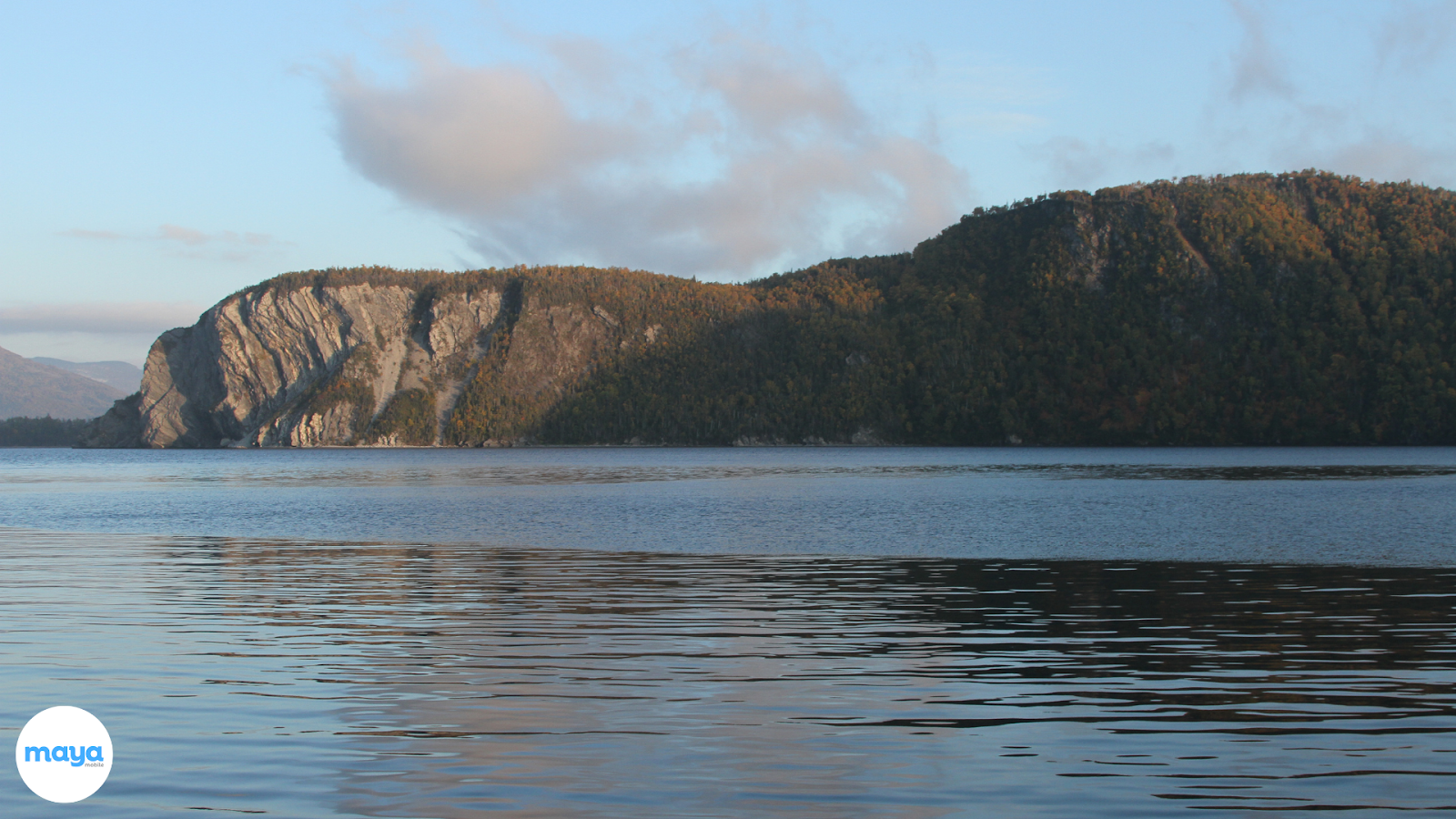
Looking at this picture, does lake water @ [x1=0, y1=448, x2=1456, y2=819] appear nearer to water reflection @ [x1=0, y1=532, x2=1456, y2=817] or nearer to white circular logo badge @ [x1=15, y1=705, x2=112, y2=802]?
water reflection @ [x1=0, y1=532, x2=1456, y2=817]

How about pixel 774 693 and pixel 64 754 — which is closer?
pixel 64 754

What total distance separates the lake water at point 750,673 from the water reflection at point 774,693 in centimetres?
6

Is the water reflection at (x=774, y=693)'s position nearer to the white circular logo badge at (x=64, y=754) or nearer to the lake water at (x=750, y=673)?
the lake water at (x=750, y=673)

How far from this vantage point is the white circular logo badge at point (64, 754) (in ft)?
30.5

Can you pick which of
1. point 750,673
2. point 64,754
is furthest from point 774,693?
point 64,754

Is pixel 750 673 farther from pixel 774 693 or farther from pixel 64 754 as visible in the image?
pixel 64 754

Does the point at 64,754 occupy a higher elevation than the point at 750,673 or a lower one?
lower

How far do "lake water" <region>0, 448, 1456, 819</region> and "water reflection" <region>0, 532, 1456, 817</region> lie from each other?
0.19 ft

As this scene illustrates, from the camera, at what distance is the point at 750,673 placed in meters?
13.8

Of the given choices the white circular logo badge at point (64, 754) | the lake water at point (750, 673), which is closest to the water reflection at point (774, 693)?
the lake water at point (750, 673)

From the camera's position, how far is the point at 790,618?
18.7 meters

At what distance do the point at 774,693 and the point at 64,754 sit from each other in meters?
6.97

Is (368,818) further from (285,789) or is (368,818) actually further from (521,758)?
(521,758)

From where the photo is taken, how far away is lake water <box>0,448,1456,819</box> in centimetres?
919
